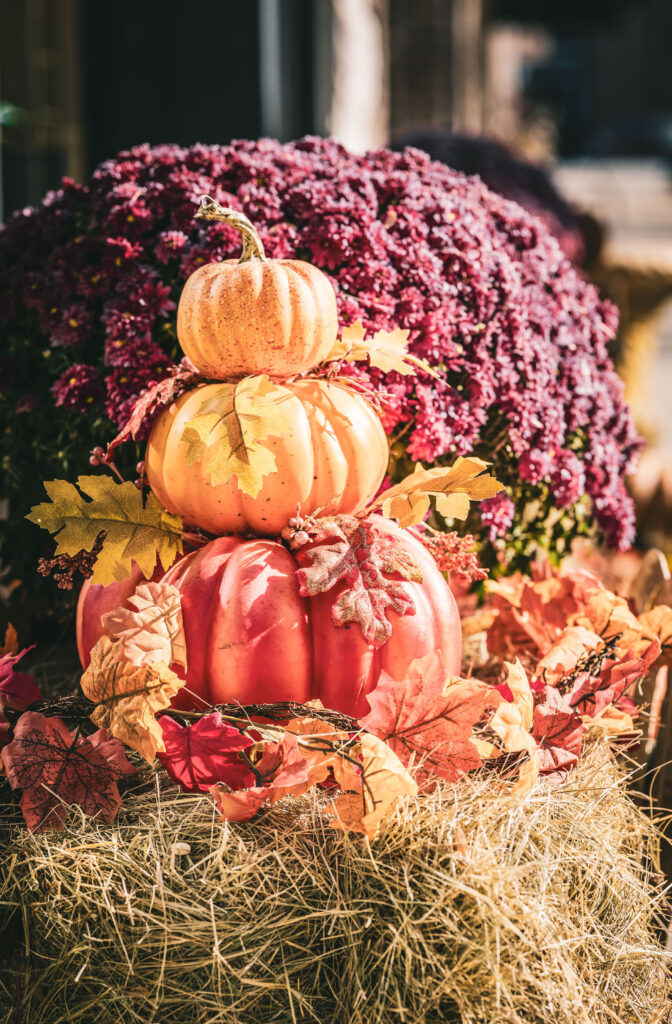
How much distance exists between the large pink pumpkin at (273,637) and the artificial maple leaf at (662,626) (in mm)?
523

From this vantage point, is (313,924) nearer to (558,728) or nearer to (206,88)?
(558,728)

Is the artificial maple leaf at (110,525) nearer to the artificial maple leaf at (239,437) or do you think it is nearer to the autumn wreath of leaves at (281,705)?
the autumn wreath of leaves at (281,705)

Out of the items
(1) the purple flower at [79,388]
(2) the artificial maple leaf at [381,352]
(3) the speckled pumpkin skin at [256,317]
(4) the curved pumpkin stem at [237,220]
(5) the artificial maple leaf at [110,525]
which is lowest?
(5) the artificial maple leaf at [110,525]

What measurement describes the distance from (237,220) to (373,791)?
3.11 feet

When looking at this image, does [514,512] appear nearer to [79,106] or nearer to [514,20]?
[79,106]

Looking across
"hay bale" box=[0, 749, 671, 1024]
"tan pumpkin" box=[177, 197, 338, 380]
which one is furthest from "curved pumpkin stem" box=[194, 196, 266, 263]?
"hay bale" box=[0, 749, 671, 1024]

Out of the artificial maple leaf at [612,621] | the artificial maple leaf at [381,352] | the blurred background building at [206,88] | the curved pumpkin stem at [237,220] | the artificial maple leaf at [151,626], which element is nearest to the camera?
the artificial maple leaf at [151,626]

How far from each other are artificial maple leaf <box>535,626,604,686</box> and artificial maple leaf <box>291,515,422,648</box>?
0.33 m

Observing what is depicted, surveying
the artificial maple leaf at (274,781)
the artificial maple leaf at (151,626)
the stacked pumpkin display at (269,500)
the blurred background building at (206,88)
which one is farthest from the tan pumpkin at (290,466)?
the blurred background building at (206,88)

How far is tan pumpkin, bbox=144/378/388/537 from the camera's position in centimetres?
156

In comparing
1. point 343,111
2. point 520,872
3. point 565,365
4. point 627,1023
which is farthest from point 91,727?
point 343,111

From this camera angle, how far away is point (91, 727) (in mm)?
1648

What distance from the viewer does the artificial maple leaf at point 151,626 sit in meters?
1.43

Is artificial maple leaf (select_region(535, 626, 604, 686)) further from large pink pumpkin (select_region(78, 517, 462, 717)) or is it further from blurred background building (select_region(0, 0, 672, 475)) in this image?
blurred background building (select_region(0, 0, 672, 475))
